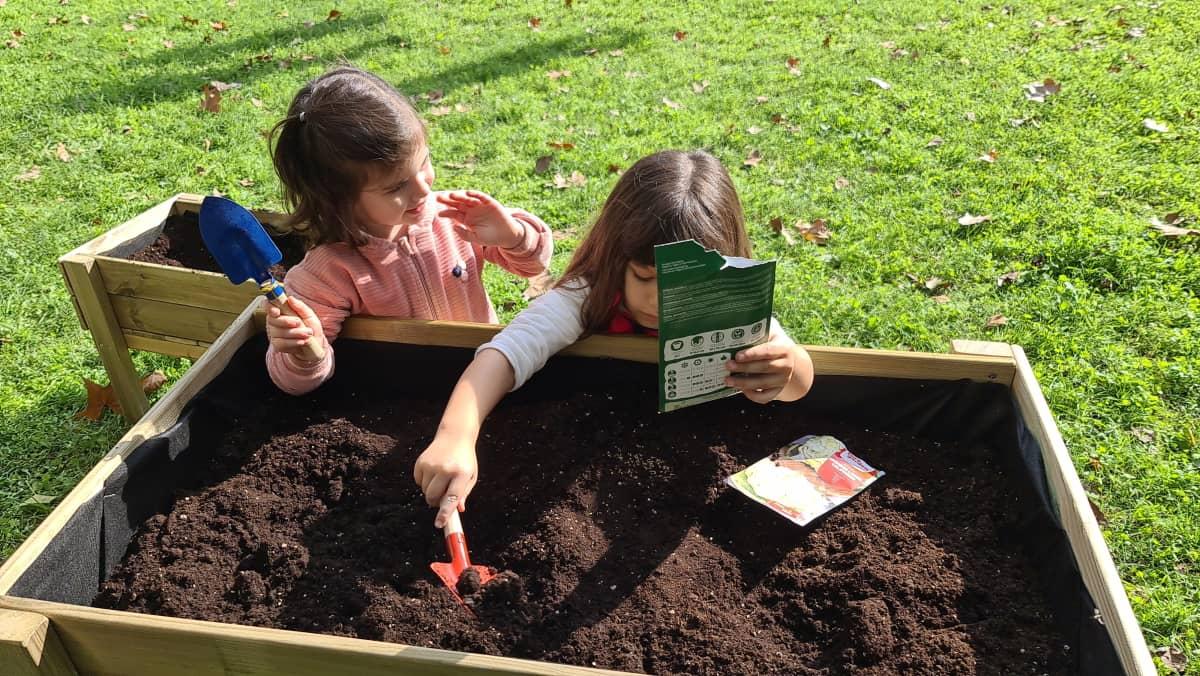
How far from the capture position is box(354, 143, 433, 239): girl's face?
6.72 feet

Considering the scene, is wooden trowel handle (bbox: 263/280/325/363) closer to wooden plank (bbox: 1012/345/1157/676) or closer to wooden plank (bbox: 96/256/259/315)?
wooden plank (bbox: 96/256/259/315)

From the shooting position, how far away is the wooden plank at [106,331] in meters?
2.72

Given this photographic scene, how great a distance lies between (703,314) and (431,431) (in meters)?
0.85

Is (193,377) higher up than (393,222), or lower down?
lower down

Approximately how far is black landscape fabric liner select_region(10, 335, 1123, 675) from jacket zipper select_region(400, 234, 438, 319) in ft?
0.63

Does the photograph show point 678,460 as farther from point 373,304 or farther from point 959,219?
point 959,219

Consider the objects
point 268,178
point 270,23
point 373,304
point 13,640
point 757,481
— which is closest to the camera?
point 13,640

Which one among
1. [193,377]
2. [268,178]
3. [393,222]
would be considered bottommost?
[268,178]

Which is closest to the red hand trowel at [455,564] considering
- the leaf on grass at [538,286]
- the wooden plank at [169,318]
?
the wooden plank at [169,318]

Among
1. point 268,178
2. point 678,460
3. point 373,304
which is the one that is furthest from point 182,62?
point 678,460

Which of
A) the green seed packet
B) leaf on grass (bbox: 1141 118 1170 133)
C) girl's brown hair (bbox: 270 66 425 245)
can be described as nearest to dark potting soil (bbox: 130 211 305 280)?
girl's brown hair (bbox: 270 66 425 245)

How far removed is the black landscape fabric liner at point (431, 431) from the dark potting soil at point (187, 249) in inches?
35.6

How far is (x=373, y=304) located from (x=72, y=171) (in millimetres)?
3291

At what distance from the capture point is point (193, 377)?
6.82 feet
